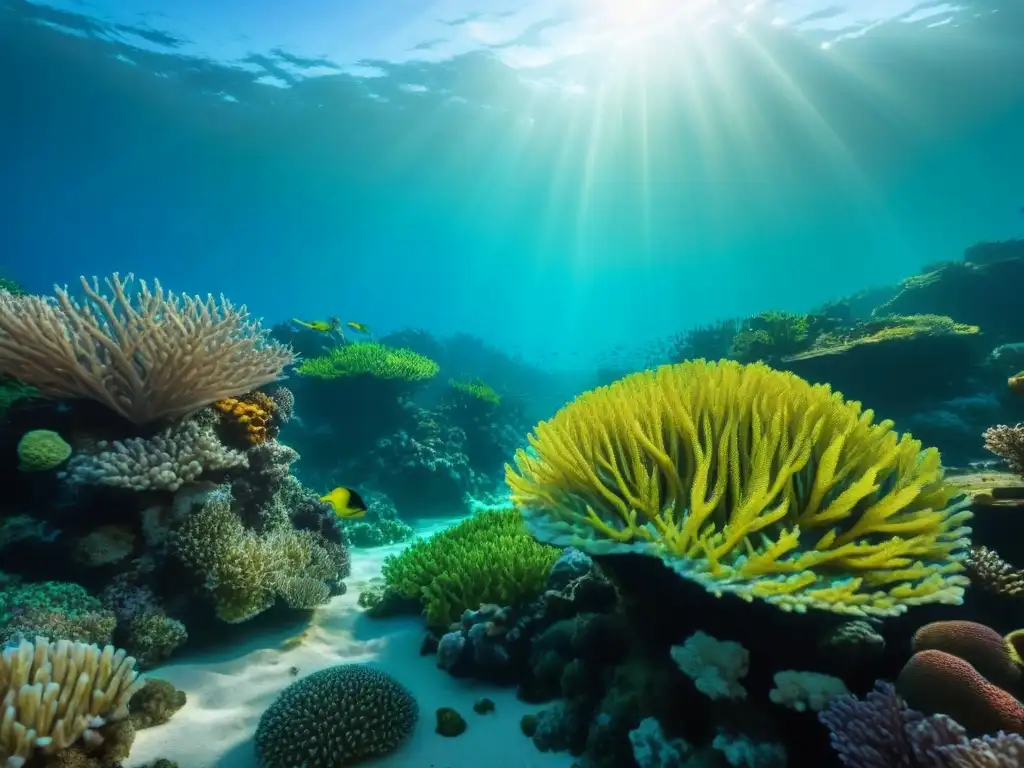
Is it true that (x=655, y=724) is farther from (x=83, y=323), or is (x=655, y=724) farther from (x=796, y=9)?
(x=796, y=9)

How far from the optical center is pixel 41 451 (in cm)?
448

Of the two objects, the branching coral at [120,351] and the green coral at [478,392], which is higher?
the branching coral at [120,351]

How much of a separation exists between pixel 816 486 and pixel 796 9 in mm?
28817

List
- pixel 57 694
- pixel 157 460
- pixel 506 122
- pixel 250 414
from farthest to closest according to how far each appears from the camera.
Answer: pixel 506 122, pixel 250 414, pixel 157 460, pixel 57 694

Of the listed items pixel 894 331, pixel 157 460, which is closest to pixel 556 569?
pixel 157 460

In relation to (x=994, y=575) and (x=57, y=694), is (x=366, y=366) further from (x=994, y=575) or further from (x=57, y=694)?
(x=994, y=575)

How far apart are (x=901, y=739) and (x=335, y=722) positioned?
122 inches

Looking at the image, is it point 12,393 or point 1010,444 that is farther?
point 12,393

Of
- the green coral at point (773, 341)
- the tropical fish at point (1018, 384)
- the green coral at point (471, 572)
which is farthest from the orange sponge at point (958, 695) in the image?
the green coral at point (773, 341)

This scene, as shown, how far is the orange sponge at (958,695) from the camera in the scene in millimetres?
2111

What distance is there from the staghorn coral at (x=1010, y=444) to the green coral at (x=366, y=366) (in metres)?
10.2

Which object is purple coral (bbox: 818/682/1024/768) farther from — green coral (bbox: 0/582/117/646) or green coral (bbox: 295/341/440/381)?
green coral (bbox: 295/341/440/381)

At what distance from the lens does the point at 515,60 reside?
27.3 m

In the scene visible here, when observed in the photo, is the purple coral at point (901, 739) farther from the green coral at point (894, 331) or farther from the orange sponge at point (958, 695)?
the green coral at point (894, 331)
